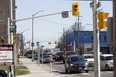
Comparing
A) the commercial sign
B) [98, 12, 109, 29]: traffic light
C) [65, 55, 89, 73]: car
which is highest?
[98, 12, 109, 29]: traffic light

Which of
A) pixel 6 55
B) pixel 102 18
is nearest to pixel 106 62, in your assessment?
pixel 6 55

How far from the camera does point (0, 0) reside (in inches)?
4358

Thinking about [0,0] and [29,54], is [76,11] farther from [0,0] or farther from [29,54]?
[0,0]

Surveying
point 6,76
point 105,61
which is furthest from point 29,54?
point 6,76

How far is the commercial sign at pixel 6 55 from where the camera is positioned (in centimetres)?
2369

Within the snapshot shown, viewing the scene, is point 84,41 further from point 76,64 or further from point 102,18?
point 102,18

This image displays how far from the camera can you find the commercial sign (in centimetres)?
2369

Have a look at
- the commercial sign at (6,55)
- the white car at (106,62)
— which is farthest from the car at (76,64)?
the commercial sign at (6,55)

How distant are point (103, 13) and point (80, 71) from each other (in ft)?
69.8

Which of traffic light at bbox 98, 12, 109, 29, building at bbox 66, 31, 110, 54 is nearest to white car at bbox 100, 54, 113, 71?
traffic light at bbox 98, 12, 109, 29

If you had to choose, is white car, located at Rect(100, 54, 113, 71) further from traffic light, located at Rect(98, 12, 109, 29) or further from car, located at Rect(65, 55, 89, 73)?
traffic light, located at Rect(98, 12, 109, 29)

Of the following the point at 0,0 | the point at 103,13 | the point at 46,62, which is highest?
the point at 0,0

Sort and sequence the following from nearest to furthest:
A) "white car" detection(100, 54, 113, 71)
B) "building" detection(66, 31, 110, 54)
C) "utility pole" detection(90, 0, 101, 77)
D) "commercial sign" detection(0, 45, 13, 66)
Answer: "utility pole" detection(90, 0, 101, 77), "commercial sign" detection(0, 45, 13, 66), "white car" detection(100, 54, 113, 71), "building" detection(66, 31, 110, 54)

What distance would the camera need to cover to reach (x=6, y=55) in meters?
23.8
